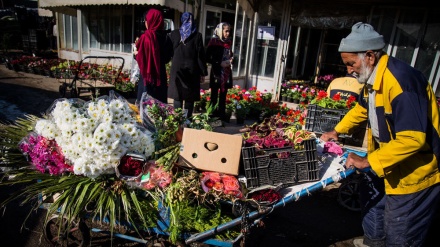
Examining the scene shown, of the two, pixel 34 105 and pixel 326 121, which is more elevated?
pixel 326 121

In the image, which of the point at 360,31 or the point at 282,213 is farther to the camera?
the point at 282,213

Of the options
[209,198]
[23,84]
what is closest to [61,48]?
[23,84]

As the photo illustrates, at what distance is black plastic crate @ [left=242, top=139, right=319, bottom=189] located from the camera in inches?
88.1

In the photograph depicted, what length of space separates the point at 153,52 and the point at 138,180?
2.87m

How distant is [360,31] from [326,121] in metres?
2.23

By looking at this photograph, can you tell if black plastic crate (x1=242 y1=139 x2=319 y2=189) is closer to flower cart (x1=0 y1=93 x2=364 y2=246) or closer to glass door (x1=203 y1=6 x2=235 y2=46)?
flower cart (x1=0 y1=93 x2=364 y2=246)

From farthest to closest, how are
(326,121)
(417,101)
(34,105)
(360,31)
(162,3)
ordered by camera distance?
(162,3)
(34,105)
(326,121)
(360,31)
(417,101)

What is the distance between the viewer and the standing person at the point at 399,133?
6.14 feet

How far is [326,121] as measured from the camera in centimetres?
414

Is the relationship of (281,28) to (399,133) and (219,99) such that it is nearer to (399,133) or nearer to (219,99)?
(219,99)

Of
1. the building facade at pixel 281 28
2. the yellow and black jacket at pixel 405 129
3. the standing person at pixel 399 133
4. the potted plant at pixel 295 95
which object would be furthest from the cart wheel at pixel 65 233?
the building facade at pixel 281 28

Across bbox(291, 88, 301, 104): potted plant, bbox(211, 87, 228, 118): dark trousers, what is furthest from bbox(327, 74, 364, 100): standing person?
bbox(291, 88, 301, 104): potted plant

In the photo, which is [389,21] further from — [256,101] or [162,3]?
[162,3]

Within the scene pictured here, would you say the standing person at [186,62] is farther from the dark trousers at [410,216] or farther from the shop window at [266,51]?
the shop window at [266,51]
